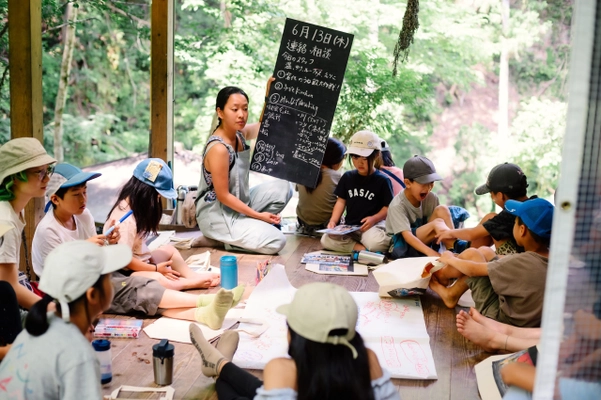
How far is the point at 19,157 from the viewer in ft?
9.27

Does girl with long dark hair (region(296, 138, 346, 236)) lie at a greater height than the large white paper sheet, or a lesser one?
greater

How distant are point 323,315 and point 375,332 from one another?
151 cm

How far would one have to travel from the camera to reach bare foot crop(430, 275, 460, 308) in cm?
355

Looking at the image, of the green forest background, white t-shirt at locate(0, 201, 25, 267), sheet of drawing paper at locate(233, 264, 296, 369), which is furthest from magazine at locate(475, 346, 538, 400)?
the green forest background

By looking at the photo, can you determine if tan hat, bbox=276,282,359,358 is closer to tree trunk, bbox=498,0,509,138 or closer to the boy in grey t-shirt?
the boy in grey t-shirt

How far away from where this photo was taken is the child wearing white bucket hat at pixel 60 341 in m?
1.79

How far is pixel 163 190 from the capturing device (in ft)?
11.7

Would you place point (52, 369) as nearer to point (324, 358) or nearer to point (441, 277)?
point (324, 358)

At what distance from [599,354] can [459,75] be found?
29.2 ft

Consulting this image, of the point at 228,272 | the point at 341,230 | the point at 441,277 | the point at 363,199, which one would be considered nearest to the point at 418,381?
the point at 441,277

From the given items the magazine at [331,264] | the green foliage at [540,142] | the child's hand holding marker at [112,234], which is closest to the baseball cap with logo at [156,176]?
the child's hand holding marker at [112,234]

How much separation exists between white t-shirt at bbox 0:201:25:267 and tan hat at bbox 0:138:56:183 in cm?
14

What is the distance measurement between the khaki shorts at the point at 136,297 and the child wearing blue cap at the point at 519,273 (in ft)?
5.21

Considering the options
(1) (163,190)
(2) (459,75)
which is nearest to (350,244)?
(1) (163,190)
